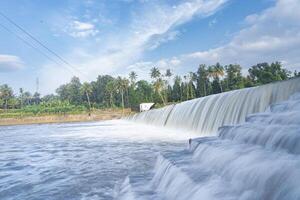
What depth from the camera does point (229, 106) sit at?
47.3 feet

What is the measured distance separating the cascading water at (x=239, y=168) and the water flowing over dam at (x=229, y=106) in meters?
3.68

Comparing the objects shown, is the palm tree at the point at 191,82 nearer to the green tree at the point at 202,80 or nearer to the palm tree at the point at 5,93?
the green tree at the point at 202,80

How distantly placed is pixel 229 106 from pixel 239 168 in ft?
33.4

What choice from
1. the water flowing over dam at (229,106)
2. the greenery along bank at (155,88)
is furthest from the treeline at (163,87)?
the water flowing over dam at (229,106)

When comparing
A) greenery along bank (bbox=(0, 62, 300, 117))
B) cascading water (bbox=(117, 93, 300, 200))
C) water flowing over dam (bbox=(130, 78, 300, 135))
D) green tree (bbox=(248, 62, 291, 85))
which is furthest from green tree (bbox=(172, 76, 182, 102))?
cascading water (bbox=(117, 93, 300, 200))

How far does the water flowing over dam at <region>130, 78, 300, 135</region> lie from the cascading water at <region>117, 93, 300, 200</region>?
3679 millimetres

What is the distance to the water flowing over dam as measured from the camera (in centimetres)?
1059

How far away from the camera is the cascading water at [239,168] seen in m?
3.59

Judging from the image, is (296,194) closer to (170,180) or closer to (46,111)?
(170,180)

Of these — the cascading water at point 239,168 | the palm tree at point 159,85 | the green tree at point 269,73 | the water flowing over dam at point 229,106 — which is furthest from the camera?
the palm tree at point 159,85

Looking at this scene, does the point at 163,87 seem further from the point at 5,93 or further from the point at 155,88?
the point at 5,93

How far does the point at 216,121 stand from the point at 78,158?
634 centimetres

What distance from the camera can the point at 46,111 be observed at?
81.2 meters

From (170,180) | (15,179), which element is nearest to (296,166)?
(170,180)
